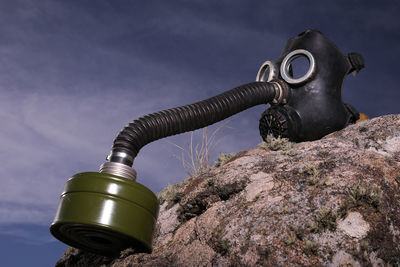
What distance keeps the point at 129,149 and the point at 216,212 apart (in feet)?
3.45

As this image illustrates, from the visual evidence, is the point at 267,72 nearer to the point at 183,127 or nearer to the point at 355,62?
the point at 355,62

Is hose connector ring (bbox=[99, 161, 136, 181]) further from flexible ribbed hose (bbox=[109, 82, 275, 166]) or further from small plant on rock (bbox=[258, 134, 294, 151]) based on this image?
small plant on rock (bbox=[258, 134, 294, 151])

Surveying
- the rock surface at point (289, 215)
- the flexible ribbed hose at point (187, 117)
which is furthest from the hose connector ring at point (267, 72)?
the rock surface at point (289, 215)

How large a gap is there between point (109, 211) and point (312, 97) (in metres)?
3.23

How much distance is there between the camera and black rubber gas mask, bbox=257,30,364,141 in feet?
15.6

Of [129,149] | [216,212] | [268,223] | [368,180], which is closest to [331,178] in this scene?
[368,180]

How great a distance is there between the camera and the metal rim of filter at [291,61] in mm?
4786

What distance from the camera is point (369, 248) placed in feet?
7.27

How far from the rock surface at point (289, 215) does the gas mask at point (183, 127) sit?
0.30m

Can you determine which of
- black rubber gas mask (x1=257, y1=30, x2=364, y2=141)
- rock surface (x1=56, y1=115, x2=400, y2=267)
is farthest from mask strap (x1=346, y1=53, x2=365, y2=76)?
rock surface (x1=56, y1=115, x2=400, y2=267)

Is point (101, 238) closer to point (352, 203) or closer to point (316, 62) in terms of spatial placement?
point (352, 203)

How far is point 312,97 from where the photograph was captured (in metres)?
4.80

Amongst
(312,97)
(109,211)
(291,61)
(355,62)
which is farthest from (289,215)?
(355,62)

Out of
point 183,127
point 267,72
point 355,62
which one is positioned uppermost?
point 355,62
